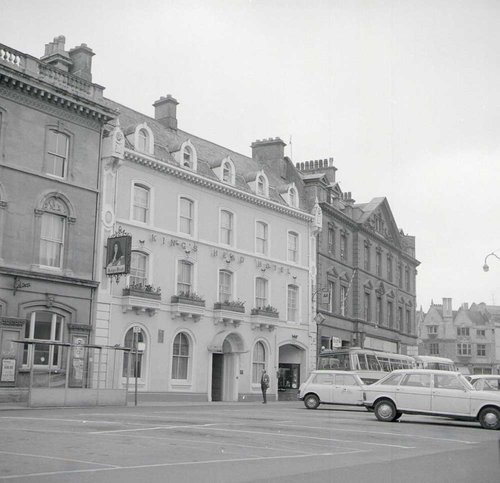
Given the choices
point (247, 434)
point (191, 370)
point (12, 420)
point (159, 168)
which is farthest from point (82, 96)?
point (247, 434)

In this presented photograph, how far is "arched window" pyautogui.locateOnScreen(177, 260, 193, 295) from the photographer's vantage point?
34625 mm

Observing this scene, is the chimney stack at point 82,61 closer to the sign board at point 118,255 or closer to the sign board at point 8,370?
the sign board at point 118,255

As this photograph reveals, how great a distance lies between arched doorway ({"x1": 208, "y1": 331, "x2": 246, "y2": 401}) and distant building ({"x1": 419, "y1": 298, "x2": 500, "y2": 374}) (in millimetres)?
65847

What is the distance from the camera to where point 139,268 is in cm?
3259

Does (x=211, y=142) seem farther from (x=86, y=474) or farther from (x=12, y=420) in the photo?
(x=86, y=474)

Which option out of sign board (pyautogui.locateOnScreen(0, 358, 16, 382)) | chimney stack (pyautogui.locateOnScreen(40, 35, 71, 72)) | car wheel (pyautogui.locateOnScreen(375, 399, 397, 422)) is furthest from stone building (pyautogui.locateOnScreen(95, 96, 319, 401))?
car wheel (pyautogui.locateOnScreen(375, 399, 397, 422))

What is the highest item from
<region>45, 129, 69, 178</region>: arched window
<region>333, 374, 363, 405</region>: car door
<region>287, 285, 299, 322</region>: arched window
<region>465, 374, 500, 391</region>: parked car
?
<region>45, 129, 69, 178</region>: arched window

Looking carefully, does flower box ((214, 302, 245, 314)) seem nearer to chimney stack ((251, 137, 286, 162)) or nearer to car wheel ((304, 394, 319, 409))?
car wheel ((304, 394, 319, 409))

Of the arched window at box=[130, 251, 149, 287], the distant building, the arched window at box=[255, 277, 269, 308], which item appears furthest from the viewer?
the distant building

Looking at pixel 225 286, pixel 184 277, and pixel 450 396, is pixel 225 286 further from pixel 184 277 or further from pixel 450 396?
pixel 450 396

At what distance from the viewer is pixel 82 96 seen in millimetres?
29844

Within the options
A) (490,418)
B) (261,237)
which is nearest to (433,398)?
(490,418)

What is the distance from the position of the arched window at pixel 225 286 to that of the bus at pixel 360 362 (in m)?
6.13

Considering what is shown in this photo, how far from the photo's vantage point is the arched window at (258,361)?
3881 cm
